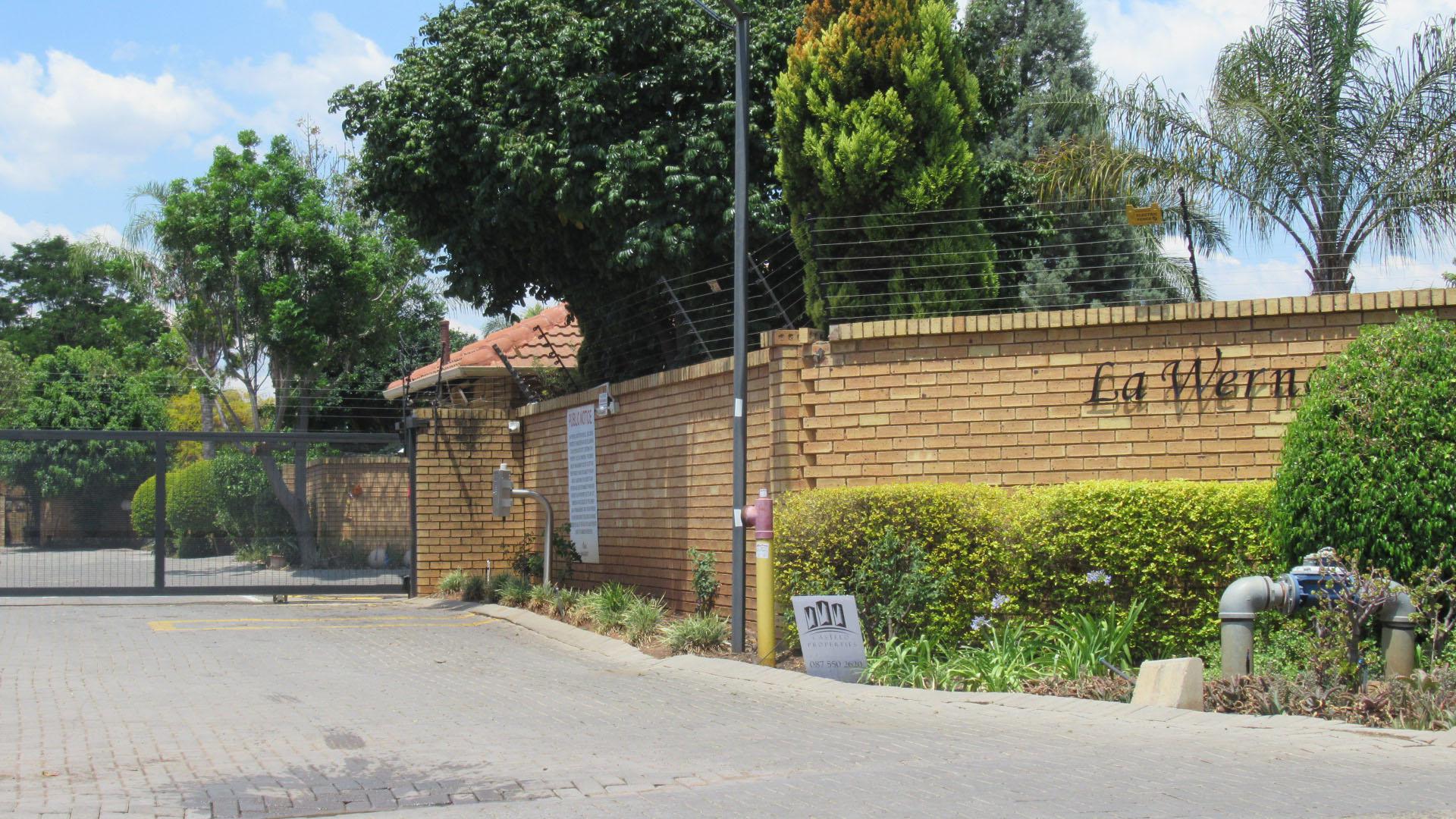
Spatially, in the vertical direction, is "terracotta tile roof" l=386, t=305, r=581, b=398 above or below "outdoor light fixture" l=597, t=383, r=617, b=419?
above

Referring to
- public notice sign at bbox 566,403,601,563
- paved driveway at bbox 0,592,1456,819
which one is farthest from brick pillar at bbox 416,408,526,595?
paved driveway at bbox 0,592,1456,819

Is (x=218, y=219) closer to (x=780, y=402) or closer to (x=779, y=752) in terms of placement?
(x=780, y=402)

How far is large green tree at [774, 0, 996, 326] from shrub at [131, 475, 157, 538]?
1029cm

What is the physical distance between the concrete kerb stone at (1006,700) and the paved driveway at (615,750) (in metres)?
0.03

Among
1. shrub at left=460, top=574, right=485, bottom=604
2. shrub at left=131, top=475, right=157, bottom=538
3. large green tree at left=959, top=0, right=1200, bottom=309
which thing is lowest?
shrub at left=460, top=574, right=485, bottom=604

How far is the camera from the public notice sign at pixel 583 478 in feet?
53.4

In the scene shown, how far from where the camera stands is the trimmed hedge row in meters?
9.66

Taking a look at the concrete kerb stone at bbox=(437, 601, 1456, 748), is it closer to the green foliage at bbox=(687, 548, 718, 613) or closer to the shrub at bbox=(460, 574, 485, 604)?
the green foliage at bbox=(687, 548, 718, 613)

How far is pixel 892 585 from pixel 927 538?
0.47 meters

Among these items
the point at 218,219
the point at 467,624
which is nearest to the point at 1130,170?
the point at 467,624

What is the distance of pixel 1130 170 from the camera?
1466 cm

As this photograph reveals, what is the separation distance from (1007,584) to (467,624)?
7.19 metres

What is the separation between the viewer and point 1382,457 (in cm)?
A: 879

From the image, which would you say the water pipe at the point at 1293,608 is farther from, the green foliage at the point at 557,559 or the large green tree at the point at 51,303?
the large green tree at the point at 51,303
